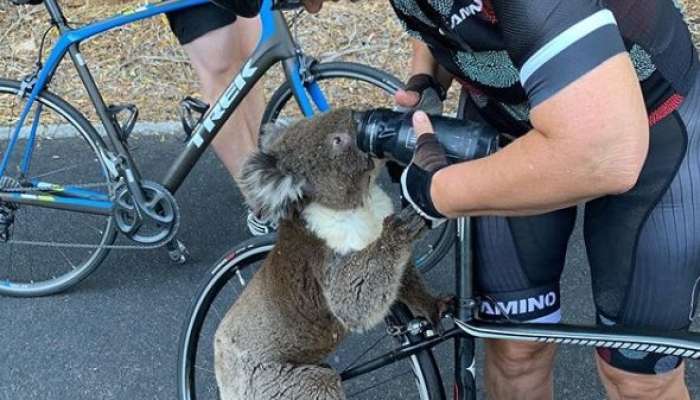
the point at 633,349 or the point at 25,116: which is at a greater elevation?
the point at 633,349

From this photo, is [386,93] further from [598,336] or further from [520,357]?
[598,336]

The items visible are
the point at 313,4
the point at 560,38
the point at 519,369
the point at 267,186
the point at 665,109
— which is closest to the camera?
the point at 560,38

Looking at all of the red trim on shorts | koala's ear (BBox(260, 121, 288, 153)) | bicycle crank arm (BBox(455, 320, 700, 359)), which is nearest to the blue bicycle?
koala's ear (BBox(260, 121, 288, 153))

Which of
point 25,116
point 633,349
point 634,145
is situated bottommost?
point 25,116

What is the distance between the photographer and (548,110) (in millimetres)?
1533

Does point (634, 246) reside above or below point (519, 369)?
above

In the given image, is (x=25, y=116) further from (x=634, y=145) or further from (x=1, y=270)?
(x=634, y=145)

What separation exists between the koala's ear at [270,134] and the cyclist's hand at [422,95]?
38 cm

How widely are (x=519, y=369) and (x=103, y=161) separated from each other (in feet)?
7.59

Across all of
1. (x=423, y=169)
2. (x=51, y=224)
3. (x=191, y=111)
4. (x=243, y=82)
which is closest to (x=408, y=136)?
(x=423, y=169)

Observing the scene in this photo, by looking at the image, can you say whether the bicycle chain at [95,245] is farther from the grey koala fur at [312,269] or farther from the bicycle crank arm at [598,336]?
the bicycle crank arm at [598,336]

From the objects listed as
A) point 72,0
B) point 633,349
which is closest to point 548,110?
point 633,349

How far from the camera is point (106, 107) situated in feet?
13.0

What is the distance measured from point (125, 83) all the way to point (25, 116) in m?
2.16
